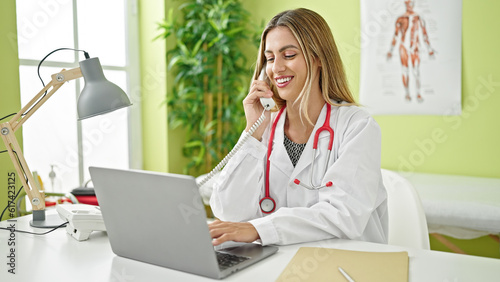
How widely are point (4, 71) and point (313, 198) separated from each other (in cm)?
160

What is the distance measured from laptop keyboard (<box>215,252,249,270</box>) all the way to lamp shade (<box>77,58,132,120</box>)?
560mm

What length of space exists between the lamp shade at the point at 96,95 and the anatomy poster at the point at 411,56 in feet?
7.27

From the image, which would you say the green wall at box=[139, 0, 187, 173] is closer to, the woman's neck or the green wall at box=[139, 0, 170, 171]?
the green wall at box=[139, 0, 170, 171]

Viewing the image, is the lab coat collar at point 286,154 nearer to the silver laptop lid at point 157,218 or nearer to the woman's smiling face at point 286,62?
A: the woman's smiling face at point 286,62

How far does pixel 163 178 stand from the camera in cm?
101

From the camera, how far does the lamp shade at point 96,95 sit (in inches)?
54.3

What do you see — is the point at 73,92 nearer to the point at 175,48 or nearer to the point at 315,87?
the point at 175,48

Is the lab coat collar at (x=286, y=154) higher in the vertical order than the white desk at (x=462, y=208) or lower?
higher

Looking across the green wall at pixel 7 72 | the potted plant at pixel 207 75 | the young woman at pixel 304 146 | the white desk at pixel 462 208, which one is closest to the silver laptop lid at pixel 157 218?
the young woman at pixel 304 146

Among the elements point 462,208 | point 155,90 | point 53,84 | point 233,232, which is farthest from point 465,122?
point 53,84

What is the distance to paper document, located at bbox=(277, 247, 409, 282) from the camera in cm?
103

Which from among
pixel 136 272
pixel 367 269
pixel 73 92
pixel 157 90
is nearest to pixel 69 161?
pixel 73 92

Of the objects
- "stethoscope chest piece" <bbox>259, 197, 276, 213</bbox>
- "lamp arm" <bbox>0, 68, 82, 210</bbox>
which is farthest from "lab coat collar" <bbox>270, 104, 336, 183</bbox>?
"lamp arm" <bbox>0, 68, 82, 210</bbox>

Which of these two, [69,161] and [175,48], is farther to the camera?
[175,48]
